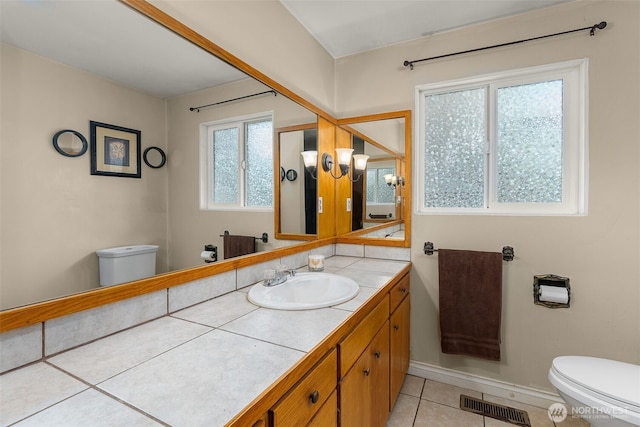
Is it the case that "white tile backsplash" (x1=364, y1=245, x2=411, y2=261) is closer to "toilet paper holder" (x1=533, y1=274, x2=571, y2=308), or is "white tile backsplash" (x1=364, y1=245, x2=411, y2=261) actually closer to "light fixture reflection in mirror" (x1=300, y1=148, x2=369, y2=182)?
"light fixture reflection in mirror" (x1=300, y1=148, x2=369, y2=182)

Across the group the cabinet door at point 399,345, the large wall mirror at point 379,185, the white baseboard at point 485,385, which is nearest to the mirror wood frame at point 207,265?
the large wall mirror at point 379,185

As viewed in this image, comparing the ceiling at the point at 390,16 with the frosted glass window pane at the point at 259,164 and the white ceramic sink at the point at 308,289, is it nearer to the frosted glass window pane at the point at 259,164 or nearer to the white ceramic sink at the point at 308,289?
the frosted glass window pane at the point at 259,164

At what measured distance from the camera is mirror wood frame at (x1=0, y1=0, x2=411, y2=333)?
30.0 inches

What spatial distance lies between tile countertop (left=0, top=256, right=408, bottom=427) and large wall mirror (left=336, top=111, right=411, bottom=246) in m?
1.27

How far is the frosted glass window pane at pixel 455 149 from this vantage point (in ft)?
6.68

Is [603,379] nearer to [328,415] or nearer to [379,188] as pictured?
[328,415]

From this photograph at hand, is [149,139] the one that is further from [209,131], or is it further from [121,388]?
[121,388]

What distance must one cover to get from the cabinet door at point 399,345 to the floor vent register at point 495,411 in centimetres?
41

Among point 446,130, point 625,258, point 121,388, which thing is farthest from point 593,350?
point 121,388

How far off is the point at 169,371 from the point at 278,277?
2.60 ft

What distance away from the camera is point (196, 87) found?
4.01 ft

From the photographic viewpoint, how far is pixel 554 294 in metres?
1.71

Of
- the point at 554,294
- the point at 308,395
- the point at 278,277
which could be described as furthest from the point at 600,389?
the point at 278,277

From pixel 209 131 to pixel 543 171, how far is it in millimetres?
1999
